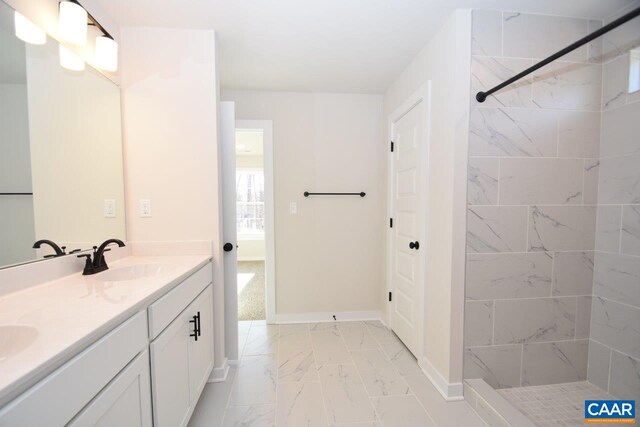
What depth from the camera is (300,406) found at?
61.2 inches

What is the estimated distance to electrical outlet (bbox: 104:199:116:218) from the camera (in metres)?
1.55

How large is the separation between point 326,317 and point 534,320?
175 centimetres

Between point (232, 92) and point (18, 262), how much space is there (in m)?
2.11

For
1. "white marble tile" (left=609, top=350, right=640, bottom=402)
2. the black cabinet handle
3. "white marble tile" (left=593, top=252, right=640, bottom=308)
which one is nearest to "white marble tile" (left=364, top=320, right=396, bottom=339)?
"white marble tile" (left=609, top=350, right=640, bottom=402)

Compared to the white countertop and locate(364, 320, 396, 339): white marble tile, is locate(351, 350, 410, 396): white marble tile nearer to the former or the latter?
locate(364, 320, 396, 339): white marble tile

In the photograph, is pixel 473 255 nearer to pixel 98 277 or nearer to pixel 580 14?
pixel 580 14

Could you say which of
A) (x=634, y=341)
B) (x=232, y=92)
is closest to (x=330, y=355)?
(x=634, y=341)

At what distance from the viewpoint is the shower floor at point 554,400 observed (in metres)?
1.40

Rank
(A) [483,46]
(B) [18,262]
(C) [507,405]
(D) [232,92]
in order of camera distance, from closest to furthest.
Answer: (B) [18,262]
(C) [507,405]
(A) [483,46]
(D) [232,92]

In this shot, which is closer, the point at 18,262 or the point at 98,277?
the point at 18,262

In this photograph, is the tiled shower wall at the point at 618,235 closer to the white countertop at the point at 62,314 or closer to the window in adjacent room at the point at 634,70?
the window in adjacent room at the point at 634,70

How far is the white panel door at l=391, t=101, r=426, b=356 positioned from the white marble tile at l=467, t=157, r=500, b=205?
1.17 feet

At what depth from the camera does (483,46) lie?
4.96 ft

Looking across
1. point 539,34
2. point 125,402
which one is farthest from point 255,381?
point 539,34
